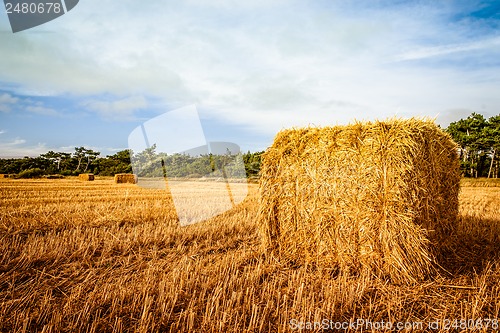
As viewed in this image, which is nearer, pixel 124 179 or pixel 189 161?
pixel 124 179

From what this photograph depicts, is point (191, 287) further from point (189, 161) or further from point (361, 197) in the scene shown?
point (189, 161)

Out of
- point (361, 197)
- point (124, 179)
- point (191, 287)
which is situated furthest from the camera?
point (124, 179)

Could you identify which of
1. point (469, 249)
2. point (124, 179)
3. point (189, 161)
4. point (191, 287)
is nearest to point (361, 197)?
point (191, 287)

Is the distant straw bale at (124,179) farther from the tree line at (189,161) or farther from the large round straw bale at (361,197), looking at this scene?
the large round straw bale at (361,197)

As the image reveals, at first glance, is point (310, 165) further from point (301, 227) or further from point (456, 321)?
point (456, 321)

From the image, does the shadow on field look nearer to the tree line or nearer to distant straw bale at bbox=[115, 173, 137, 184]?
distant straw bale at bbox=[115, 173, 137, 184]

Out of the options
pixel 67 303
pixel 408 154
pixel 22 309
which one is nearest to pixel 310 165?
pixel 408 154

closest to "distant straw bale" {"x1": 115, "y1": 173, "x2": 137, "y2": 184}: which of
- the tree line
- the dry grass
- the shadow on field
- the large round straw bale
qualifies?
the tree line

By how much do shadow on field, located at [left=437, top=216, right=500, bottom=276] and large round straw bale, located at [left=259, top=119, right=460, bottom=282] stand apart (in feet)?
1.12

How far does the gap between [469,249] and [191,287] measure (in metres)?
4.83

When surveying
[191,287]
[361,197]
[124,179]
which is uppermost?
[361,197]

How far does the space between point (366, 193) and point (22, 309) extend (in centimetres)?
391

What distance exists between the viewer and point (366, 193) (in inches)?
159

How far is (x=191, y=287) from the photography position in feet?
11.1
